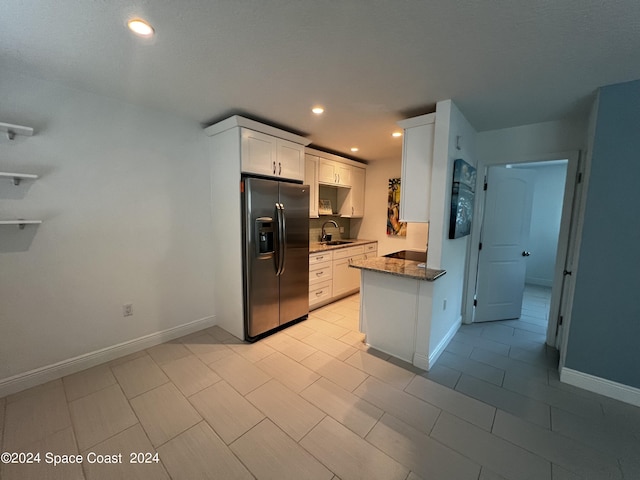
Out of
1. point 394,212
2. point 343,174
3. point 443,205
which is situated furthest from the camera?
point 394,212

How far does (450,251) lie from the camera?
2564 millimetres

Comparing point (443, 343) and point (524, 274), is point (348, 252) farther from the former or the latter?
point (524, 274)

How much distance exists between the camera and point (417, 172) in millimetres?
2455

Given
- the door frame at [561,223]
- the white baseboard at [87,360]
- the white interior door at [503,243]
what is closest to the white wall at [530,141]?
the door frame at [561,223]

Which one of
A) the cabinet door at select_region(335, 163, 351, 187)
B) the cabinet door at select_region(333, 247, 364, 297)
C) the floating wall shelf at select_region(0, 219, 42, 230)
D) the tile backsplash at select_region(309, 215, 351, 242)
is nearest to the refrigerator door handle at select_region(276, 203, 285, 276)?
the cabinet door at select_region(333, 247, 364, 297)

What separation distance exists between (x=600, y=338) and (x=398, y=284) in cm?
161

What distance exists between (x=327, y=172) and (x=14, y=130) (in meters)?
3.22

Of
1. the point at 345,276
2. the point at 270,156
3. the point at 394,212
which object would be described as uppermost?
the point at 270,156

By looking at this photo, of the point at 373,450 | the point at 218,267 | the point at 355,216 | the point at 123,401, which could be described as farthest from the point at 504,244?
the point at 123,401

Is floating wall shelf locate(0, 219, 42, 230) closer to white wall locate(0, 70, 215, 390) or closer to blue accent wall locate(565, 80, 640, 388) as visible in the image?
white wall locate(0, 70, 215, 390)

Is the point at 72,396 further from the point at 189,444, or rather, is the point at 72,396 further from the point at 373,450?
the point at 373,450

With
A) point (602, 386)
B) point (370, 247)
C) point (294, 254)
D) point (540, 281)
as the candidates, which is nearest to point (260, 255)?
point (294, 254)

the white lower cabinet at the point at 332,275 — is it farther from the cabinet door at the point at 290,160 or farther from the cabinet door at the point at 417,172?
the cabinet door at the point at 417,172

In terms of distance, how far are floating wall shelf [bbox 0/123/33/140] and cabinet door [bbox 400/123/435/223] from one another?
9.96ft
